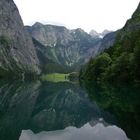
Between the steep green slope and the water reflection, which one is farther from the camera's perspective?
the steep green slope

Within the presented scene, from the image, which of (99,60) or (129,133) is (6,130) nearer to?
(129,133)

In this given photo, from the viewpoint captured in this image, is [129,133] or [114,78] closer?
[129,133]

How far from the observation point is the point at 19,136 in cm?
2847

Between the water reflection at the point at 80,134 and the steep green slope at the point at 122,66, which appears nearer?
the water reflection at the point at 80,134

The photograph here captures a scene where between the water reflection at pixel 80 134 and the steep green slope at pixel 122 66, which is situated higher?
the water reflection at pixel 80 134

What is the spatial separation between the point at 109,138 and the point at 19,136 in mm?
7928

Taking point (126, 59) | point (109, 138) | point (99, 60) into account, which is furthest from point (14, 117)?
point (99, 60)

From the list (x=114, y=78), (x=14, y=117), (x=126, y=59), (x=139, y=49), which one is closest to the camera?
(x=14, y=117)

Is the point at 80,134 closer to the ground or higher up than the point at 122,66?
higher up

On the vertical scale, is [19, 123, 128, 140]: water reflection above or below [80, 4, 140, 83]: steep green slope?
above

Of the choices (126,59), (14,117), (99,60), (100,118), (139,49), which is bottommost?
(99,60)

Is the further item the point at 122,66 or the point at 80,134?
the point at 122,66

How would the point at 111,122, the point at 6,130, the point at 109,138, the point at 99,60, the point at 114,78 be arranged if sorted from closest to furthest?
the point at 109,138 → the point at 6,130 → the point at 111,122 → the point at 114,78 → the point at 99,60

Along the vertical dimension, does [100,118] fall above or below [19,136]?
below
